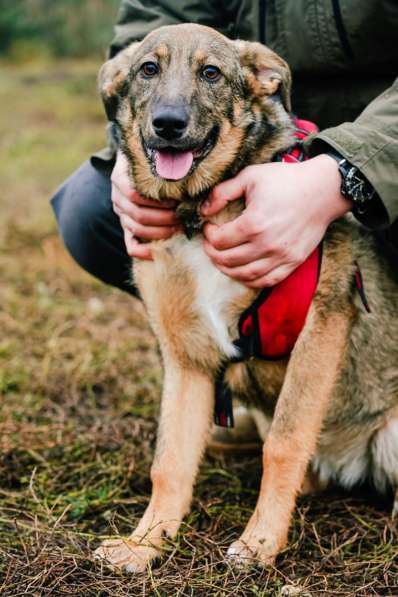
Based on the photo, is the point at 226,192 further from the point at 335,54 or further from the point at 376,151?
the point at 335,54

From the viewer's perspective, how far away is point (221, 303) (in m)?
2.49

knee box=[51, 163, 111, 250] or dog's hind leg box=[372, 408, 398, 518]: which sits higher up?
knee box=[51, 163, 111, 250]

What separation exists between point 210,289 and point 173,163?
427 millimetres

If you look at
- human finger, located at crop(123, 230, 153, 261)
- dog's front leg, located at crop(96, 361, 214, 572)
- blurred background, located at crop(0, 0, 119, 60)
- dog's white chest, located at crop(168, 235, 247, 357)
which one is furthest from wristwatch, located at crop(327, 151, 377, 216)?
blurred background, located at crop(0, 0, 119, 60)

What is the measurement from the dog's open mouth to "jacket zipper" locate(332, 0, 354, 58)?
676mm

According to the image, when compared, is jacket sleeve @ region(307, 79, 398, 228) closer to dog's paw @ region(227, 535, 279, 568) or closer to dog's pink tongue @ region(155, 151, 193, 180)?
dog's pink tongue @ region(155, 151, 193, 180)

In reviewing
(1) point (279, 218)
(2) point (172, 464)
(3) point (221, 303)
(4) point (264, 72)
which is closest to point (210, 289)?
(3) point (221, 303)

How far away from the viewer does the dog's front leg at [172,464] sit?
2389 mm

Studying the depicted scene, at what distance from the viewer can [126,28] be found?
10.4 feet

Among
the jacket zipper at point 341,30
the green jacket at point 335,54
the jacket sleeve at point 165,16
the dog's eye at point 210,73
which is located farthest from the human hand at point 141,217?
the jacket zipper at point 341,30

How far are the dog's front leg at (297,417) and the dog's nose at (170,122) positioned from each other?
726mm

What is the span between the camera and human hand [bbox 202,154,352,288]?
7.60 feet

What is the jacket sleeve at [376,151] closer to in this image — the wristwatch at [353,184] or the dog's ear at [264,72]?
the wristwatch at [353,184]

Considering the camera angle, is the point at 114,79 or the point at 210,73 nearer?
the point at 210,73
